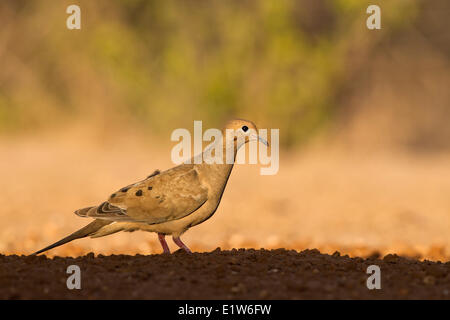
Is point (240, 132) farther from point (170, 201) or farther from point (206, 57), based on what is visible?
point (206, 57)

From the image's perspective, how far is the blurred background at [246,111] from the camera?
9.13 metres

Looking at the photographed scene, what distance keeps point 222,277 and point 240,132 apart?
1.21m

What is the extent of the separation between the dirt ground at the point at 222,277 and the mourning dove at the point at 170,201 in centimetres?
26

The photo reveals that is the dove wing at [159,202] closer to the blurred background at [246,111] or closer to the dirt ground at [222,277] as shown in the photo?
the dirt ground at [222,277]

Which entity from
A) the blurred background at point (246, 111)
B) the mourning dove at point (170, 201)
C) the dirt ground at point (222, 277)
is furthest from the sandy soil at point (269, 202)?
the dirt ground at point (222, 277)

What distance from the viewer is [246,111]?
13.4 m

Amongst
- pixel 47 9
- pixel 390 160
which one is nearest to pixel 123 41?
pixel 47 9

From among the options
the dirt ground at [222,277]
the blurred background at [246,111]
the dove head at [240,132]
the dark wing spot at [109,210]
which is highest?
the blurred background at [246,111]

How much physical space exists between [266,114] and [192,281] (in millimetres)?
9837

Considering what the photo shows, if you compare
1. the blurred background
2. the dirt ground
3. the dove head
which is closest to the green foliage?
the blurred background

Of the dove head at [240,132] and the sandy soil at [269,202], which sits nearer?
the dove head at [240,132]

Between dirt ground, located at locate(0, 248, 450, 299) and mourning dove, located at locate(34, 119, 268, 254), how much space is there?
26 centimetres

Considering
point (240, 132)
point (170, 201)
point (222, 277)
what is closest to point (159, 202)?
point (170, 201)
